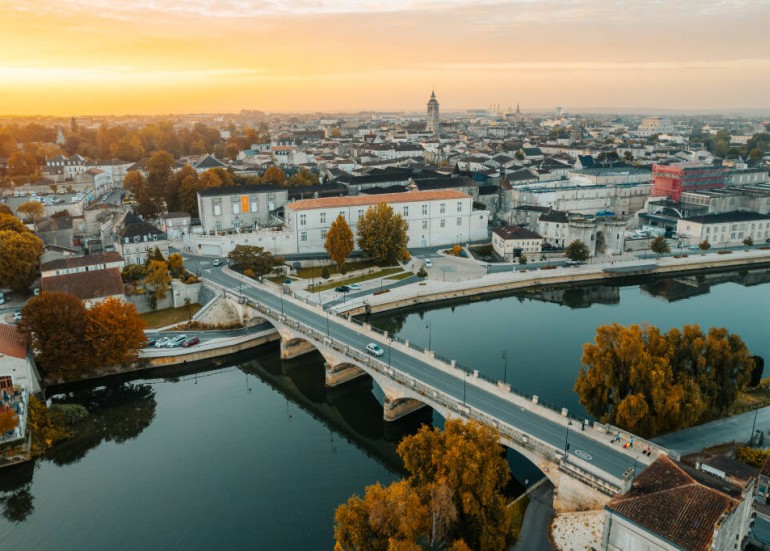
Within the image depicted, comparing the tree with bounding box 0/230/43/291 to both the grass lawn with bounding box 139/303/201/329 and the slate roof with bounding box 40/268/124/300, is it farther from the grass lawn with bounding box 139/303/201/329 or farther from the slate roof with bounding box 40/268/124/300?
the grass lawn with bounding box 139/303/201/329

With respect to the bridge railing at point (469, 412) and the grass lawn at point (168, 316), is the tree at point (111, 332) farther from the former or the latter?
the bridge railing at point (469, 412)

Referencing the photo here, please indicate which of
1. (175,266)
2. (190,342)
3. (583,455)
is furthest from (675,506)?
(175,266)

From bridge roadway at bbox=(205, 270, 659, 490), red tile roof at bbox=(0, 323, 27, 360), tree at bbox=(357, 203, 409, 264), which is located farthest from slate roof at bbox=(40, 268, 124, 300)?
tree at bbox=(357, 203, 409, 264)

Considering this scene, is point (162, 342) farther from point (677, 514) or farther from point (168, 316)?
point (677, 514)

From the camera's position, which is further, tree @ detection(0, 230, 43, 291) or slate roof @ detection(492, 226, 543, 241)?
slate roof @ detection(492, 226, 543, 241)

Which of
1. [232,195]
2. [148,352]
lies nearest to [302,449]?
[148,352]

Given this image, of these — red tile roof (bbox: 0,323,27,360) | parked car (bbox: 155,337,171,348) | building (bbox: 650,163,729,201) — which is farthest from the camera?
building (bbox: 650,163,729,201)

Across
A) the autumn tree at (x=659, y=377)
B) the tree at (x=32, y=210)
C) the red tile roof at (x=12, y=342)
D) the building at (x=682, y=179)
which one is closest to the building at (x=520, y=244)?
the building at (x=682, y=179)
